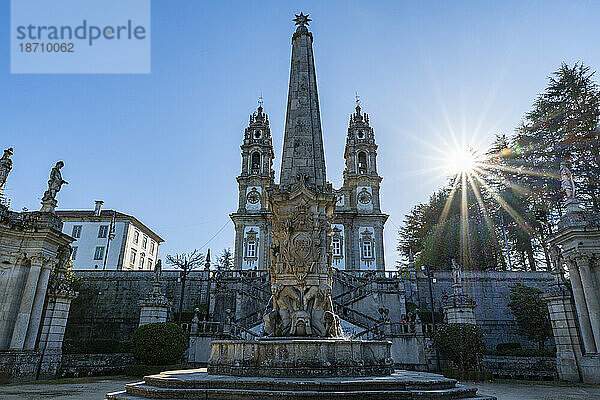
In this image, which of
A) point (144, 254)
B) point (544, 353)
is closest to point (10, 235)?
point (544, 353)

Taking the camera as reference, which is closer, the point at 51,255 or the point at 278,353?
the point at 278,353

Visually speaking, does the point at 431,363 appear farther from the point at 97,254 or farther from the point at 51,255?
the point at 97,254

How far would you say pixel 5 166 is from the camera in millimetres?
16109

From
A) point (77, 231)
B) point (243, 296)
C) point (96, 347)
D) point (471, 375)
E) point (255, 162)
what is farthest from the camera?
point (77, 231)

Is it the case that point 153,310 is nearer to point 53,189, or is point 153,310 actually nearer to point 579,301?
point 53,189

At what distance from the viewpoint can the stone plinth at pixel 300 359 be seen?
7.90m

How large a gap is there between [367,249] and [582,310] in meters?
27.8

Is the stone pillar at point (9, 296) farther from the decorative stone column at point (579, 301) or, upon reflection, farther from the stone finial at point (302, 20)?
the decorative stone column at point (579, 301)

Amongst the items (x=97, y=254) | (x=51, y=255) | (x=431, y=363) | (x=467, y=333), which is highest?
(x=97, y=254)

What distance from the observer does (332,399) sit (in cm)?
610

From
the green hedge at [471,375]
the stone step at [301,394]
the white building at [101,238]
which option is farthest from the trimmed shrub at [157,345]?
the white building at [101,238]

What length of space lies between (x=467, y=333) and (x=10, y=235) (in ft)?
64.6

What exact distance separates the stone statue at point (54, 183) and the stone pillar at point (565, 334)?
2171 centimetres

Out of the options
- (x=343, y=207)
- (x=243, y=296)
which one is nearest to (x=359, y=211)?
(x=343, y=207)
